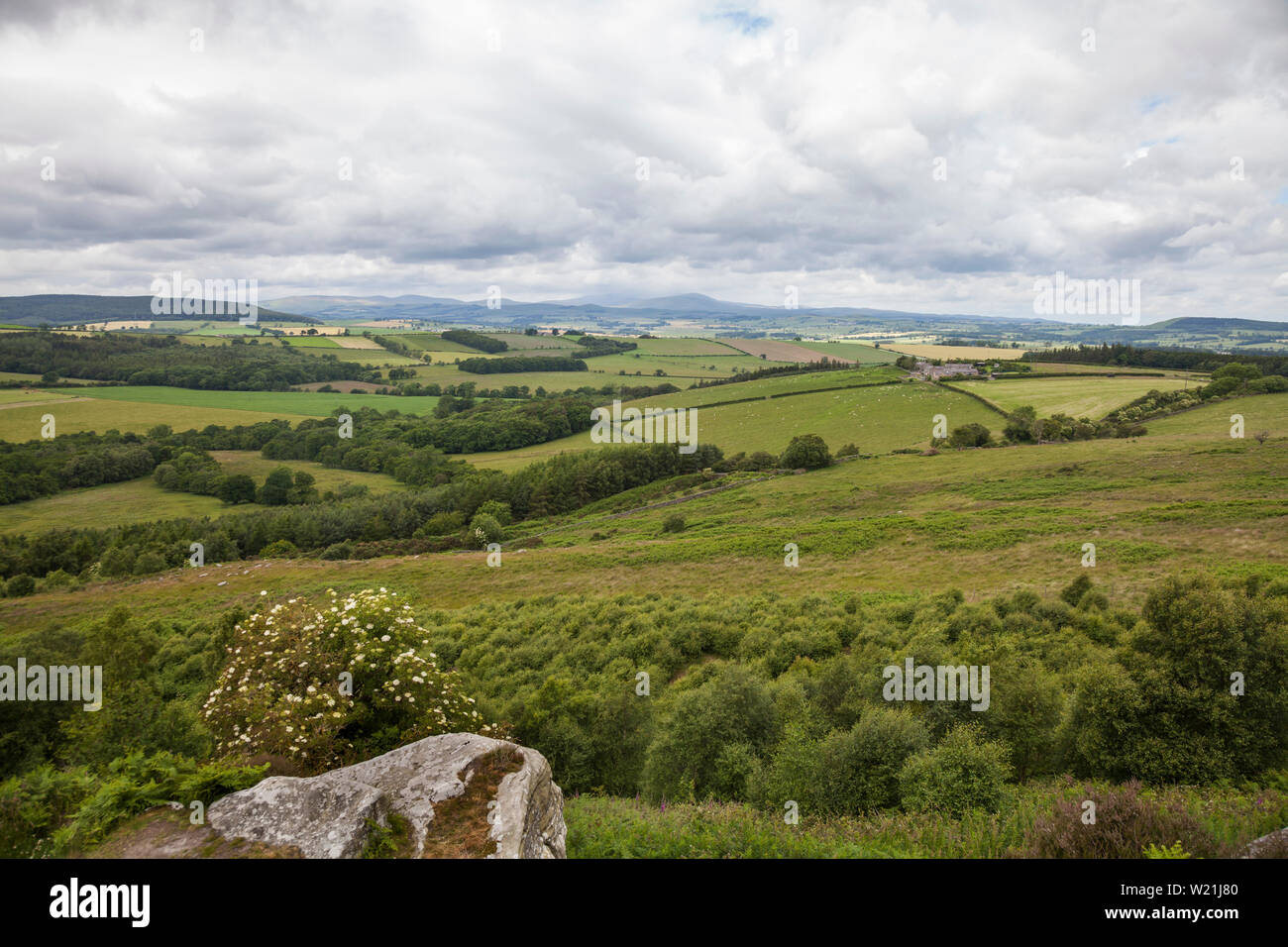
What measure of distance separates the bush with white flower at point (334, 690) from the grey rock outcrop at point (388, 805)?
4.20 metres

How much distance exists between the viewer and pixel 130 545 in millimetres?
67938

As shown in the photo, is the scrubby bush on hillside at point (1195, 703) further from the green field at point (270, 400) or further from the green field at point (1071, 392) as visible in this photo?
the green field at point (270, 400)

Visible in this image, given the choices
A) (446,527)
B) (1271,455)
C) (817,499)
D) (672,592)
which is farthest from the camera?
(446,527)

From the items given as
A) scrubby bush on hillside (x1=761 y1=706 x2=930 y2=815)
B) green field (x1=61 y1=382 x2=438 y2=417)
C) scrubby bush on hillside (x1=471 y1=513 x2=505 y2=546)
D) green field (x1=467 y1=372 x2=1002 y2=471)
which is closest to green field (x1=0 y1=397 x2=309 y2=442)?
green field (x1=61 y1=382 x2=438 y2=417)

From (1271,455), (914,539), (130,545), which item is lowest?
(130,545)

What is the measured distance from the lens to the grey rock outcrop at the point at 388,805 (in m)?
6.68

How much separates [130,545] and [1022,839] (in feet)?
286

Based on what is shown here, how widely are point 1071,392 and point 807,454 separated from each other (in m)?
51.8

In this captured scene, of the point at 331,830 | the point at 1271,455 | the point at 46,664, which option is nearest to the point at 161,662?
the point at 46,664

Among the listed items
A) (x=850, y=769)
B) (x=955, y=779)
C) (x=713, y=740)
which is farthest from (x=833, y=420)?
(x=955, y=779)

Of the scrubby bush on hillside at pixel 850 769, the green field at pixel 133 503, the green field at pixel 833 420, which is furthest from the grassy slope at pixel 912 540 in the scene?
the green field at pixel 133 503

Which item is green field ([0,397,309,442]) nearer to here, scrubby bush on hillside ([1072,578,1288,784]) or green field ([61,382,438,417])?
green field ([61,382,438,417])

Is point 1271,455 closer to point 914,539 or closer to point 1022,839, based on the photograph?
point 914,539

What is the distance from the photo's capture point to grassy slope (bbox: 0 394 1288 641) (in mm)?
33031
